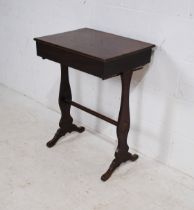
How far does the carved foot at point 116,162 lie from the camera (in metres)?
2.12

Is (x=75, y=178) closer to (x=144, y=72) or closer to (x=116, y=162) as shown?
(x=116, y=162)

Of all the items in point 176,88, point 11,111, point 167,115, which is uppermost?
point 176,88

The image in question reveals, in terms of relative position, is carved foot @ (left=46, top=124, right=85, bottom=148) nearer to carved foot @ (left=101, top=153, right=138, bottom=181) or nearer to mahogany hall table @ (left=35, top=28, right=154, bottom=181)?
mahogany hall table @ (left=35, top=28, right=154, bottom=181)

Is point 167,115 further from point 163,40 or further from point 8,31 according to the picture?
point 8,31

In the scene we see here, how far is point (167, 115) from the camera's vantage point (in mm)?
2162

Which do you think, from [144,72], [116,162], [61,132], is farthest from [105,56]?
[61,132]

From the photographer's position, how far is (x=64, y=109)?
2465 millimetres

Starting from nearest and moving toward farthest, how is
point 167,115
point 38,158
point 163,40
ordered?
point 163,40 → point 167,115 → point 38,158

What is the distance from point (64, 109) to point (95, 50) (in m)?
0.75

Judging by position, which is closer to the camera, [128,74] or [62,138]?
[128,74]

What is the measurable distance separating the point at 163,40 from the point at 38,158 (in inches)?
46.8

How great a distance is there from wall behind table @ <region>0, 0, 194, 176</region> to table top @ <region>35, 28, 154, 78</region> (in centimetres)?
12

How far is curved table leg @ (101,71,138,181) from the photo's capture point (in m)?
2.00

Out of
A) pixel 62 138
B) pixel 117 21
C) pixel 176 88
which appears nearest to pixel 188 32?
pixel 176 88
